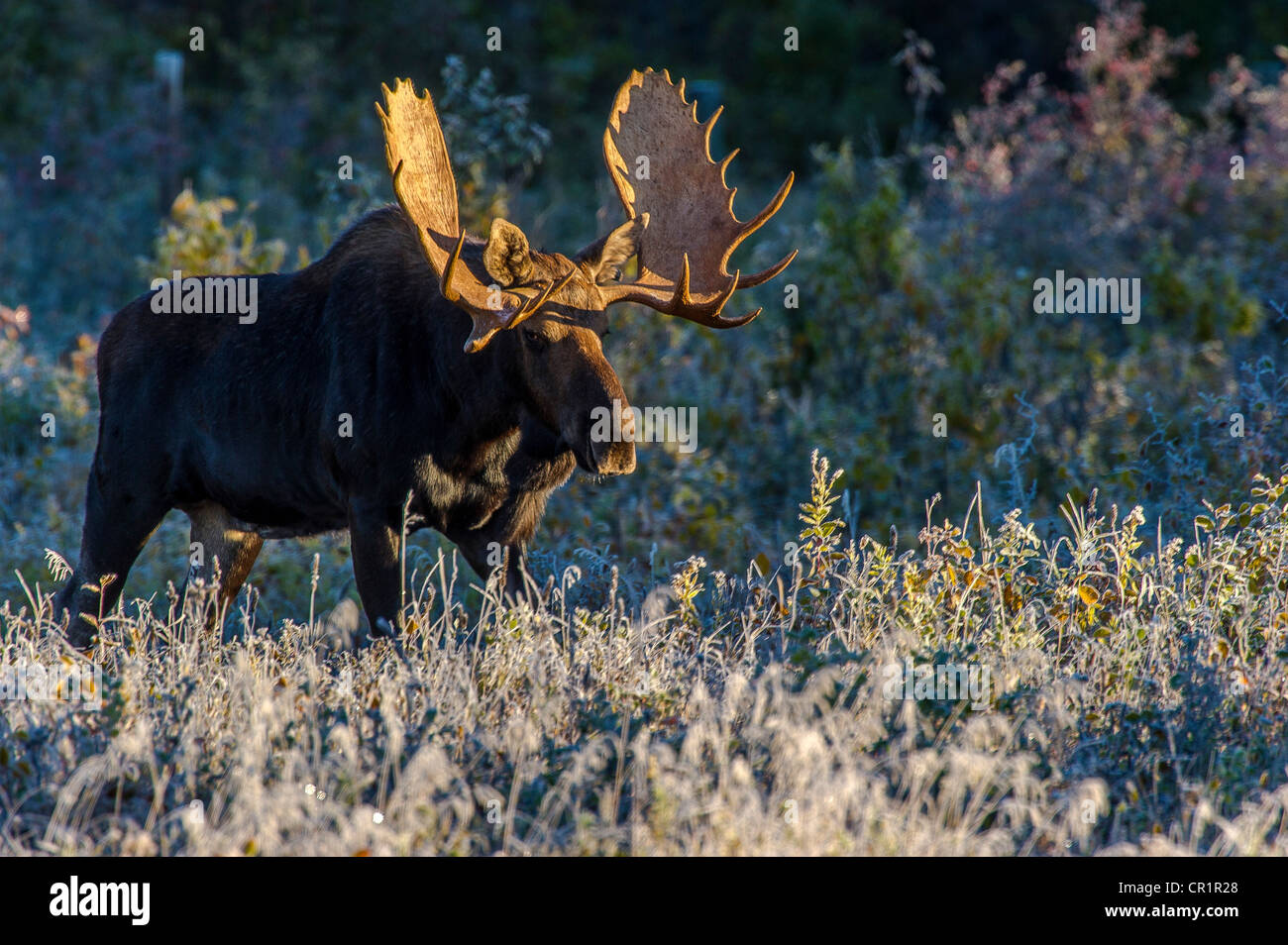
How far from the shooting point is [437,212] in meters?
6.11

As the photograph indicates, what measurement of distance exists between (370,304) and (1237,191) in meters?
9.30

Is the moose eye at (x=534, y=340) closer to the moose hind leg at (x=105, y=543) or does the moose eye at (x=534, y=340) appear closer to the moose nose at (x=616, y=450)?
the moose nose at (x=616, y=450)

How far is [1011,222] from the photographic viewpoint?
43.0 feet

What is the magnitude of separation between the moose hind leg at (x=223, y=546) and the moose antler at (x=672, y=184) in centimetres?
232

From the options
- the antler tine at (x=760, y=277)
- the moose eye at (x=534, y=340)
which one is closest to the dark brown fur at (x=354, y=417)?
the moose eye at (x=534, y=340)

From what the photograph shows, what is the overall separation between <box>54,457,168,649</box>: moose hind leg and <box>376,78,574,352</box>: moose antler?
1.82 meters

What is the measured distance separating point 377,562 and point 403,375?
0.76 metres

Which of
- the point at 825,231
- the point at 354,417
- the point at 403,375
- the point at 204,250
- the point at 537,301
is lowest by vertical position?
the point at 354,417

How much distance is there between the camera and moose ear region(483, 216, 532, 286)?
5789 mm

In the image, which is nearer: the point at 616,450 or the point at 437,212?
the point at 616,450

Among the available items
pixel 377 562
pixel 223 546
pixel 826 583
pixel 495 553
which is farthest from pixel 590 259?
pixel 223 546

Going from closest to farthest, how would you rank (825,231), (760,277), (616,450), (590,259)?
(616,450), (590,259), (760,277), (825,231)

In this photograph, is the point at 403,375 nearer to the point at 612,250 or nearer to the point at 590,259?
the point at 590,259
